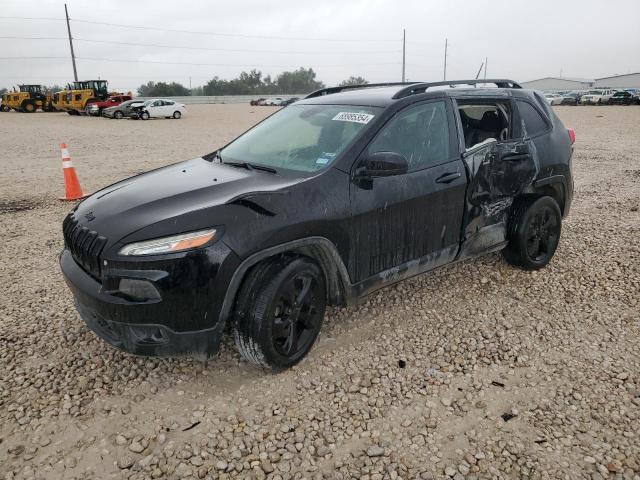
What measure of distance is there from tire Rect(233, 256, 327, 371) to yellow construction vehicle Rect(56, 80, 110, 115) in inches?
1152

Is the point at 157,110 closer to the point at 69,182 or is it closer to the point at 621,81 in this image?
the point at 69,182

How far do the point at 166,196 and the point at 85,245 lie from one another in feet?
1.72

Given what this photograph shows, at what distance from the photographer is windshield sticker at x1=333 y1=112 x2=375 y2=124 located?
126 inches

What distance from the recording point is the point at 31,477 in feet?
7.09

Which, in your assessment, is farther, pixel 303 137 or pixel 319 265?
pixel 303 137

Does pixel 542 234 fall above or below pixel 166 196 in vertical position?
below

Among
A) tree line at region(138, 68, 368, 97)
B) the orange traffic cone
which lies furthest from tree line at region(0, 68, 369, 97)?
the orange traffic cone

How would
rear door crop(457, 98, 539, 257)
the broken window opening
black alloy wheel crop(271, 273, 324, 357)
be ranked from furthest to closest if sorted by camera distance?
the broken window opening, rear door crop(457, 98, 539, 257), black alloy wheel crop(271, 273, 324, 357)

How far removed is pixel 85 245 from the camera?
262 centimetres

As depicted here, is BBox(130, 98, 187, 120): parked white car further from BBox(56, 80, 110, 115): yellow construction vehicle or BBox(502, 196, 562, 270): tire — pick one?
BBox(502, 196, 562, 270): tire

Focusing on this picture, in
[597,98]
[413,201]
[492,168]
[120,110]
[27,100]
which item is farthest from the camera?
[597,98]

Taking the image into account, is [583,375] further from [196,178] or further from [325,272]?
[196,178]

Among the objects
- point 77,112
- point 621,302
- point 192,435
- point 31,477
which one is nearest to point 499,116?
point 621,302

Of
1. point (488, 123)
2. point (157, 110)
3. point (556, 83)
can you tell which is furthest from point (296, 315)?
point (556, 83)
